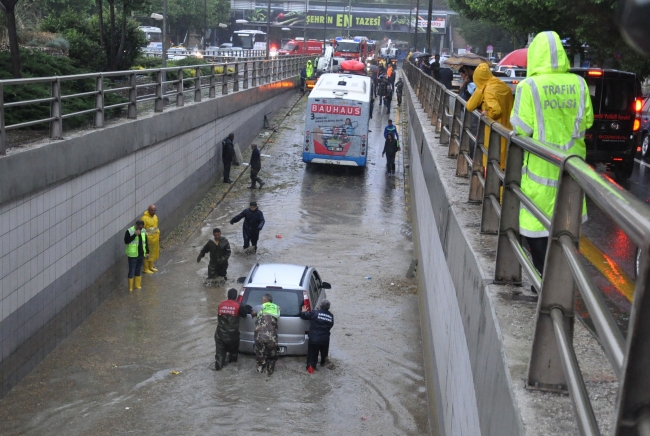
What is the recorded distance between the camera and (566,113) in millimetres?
5500

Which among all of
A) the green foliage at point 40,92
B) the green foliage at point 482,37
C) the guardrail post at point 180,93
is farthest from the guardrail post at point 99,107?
the green foliage at point 482,37

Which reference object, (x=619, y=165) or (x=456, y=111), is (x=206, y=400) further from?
(x=619, y=165)

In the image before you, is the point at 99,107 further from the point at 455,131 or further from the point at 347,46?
the point at 347,46

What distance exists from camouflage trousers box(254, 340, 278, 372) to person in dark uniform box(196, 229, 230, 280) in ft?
15.5

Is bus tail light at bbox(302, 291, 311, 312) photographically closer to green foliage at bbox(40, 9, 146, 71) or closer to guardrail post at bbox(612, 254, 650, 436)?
guardrail post at bbox(612, 254, 650, 436)

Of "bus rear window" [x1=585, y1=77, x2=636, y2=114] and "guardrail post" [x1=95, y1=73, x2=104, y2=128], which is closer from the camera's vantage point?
"guardrail post" [x1=95, y1=73, x2=104, y2=128]

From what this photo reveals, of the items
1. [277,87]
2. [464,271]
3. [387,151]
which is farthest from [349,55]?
[464,271]

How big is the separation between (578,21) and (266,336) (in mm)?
18007

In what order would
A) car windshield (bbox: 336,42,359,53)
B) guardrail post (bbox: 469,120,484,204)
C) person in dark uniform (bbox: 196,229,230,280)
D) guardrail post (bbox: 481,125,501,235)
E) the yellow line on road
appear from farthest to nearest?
1. car windshield (bbox: 336,42,359,53)
2. person in dark uniform (bbox: 196,229,230,280)
3. the yellow line on road
4. guardrail post (bbox: 469,120,484,204)
5. guardrail post (bbox: 481,125,501,235)

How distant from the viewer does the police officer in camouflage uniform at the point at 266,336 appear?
12.9m

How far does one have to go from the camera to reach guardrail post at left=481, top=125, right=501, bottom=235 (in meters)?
6.31

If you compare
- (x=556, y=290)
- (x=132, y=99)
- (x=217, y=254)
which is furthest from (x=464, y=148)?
(x=132, y=99)

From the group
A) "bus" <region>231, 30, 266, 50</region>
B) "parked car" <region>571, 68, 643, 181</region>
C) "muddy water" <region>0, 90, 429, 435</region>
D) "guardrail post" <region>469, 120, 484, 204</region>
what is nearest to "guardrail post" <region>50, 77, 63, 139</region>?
"muddy water" <region>0, 90, 429, 435</region>

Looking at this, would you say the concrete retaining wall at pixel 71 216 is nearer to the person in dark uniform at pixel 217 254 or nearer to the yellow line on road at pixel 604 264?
the person in dark uniform at pixel 217 254
